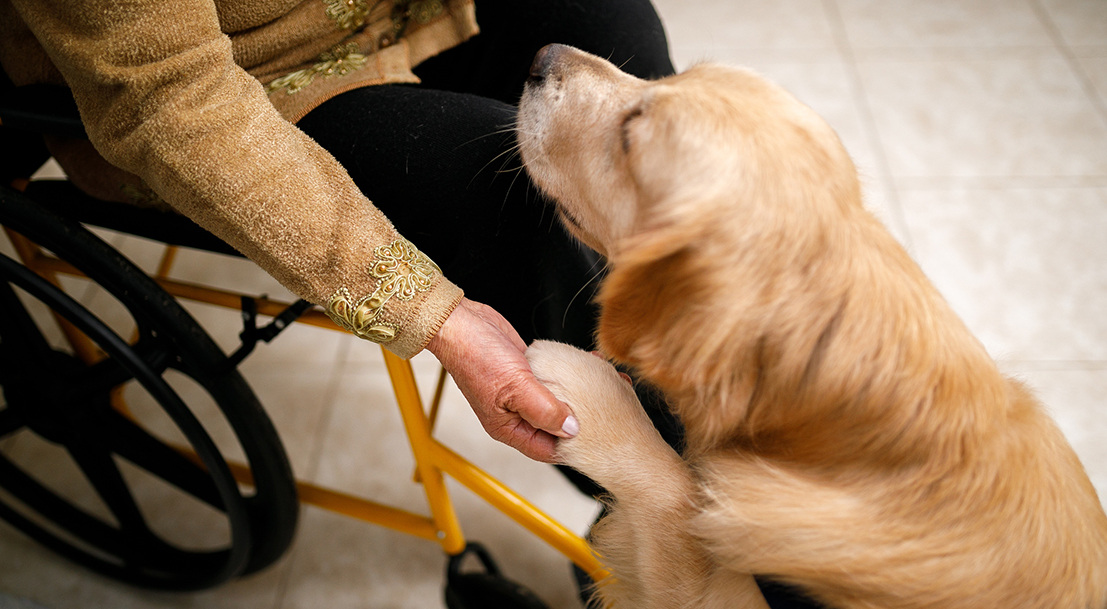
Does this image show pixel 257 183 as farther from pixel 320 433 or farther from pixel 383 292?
pixel 320 433

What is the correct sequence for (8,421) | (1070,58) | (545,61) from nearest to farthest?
(545,61) → (8,421) → (1070,58)

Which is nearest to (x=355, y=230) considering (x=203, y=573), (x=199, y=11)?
(x=199, y=11)

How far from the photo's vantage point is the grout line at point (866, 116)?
1.81 metres

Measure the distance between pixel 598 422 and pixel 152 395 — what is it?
0.56 metres

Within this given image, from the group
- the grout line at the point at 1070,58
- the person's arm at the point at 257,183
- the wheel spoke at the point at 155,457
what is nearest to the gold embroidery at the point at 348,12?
the person's arm at the point at 257,183

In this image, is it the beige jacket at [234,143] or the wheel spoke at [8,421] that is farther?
the wheel spoke at [8,421]

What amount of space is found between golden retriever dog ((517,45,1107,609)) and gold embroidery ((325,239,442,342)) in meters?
0.20

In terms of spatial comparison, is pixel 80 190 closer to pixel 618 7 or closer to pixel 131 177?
pixel 131 177

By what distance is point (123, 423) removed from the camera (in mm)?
1068

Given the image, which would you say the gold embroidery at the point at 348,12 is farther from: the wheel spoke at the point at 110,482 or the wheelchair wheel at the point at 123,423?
the wheel spoke at the point at 110,482

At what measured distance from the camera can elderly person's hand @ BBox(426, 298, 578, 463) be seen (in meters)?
0.70

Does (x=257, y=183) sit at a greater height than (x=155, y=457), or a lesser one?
greater

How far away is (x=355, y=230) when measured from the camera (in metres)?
0.71

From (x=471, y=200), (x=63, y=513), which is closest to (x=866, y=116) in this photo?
(x=471, y=200)
